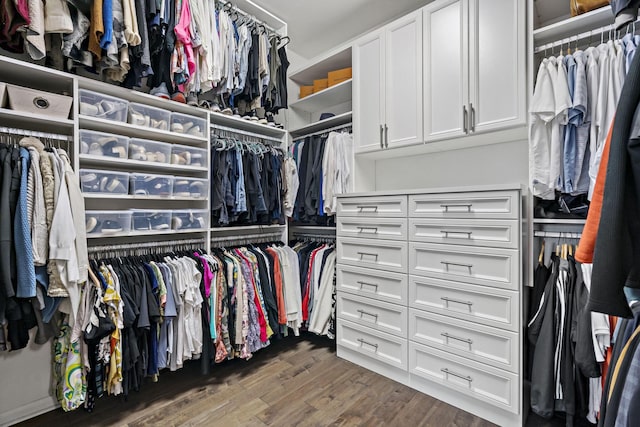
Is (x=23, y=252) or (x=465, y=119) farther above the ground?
(x=465, y=119)

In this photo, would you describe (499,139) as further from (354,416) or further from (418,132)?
(354,416)

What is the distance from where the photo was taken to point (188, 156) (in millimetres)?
2182

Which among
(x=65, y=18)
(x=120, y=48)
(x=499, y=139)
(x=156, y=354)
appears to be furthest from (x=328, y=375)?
(x=65, y=18)

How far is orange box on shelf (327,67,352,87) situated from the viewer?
265 cm

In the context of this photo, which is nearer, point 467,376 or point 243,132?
point 467,376

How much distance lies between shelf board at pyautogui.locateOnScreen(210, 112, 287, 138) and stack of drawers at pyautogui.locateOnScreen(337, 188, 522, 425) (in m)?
0.99

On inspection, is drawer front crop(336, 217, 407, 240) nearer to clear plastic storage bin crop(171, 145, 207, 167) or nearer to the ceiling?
clear plastic storage bin crop(171, 145, 207, 167)

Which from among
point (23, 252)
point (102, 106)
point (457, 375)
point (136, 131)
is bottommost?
point (457, 375)

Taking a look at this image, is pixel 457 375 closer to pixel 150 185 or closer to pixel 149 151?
pixel 150 185

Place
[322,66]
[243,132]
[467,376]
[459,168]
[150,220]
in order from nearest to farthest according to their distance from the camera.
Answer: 1. [467,376]
2. [150,220]
3. [459,168]
4. [243,132]
5. [322,66]

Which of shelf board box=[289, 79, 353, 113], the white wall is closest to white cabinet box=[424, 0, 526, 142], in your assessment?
the white wall

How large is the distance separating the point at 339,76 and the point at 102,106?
70.5 inches

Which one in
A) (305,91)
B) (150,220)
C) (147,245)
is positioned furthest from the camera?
(305,91)

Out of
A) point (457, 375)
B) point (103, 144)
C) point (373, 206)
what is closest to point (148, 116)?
point (103, 144)
